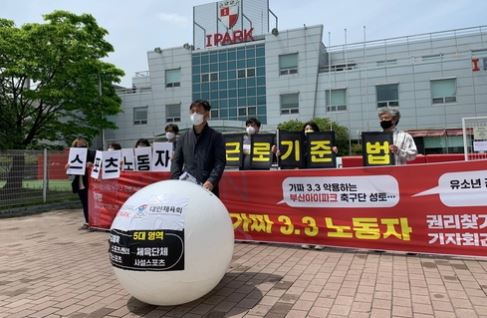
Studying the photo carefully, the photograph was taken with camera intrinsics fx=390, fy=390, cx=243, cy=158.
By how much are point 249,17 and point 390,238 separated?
34584 mm

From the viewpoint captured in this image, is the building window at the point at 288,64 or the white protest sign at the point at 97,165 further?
the building window at the point at 288,64

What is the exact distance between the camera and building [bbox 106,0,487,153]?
99.2 ft

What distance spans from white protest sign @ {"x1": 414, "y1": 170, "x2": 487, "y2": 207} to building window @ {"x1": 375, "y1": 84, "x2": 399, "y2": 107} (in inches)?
1105

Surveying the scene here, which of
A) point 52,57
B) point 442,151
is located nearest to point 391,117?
point 52,57

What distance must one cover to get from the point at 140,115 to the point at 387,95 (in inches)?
952

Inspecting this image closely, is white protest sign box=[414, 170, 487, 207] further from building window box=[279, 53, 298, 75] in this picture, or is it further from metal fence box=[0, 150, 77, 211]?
building window box=[279, 53, 298, 75]

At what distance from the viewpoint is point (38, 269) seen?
5.49 meters

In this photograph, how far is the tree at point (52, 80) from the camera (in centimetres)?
1420

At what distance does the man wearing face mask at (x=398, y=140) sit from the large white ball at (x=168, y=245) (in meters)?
3.46

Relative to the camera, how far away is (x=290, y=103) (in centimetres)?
3494

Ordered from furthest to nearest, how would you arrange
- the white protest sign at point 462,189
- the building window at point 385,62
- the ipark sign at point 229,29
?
the ipark sign at point 229,29, the building window at point 385,62, the white protest sign at point 462,189

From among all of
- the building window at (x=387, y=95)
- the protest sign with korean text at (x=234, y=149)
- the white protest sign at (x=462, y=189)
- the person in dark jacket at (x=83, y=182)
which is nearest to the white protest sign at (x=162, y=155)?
the protest sign with korean text at (x=234, y=149)

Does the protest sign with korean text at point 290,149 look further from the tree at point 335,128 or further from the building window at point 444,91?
the building window at point 444,91

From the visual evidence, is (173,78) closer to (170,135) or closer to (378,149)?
(170,135)
